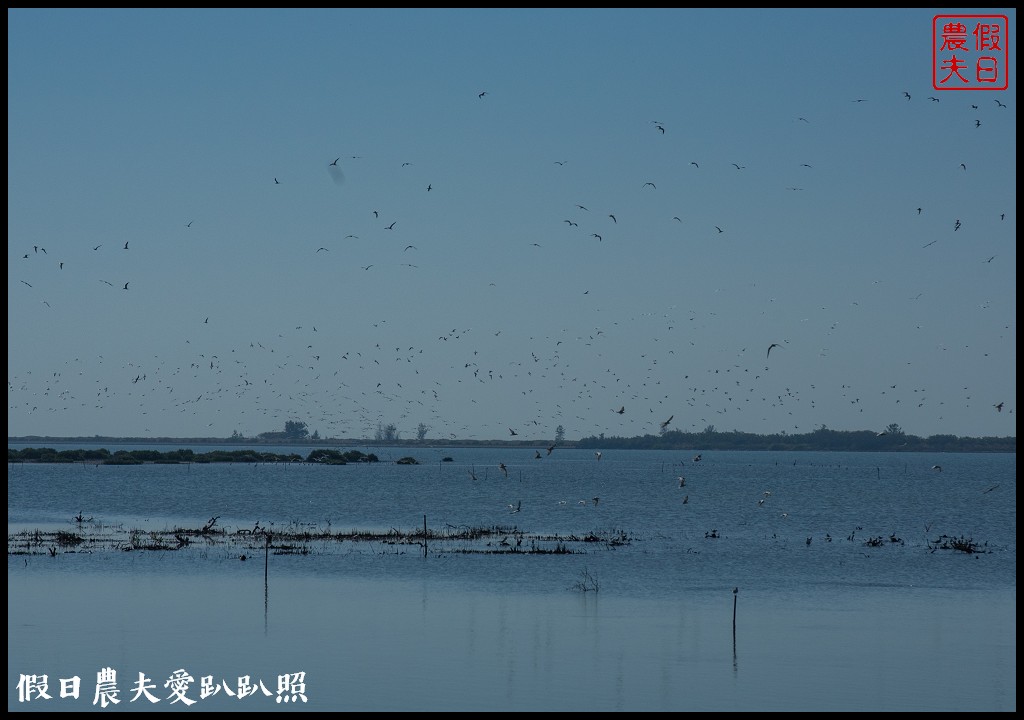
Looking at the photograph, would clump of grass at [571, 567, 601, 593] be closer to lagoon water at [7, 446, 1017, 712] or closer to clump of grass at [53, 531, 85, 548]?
lagoon water at [7, 446, 1017, 712]

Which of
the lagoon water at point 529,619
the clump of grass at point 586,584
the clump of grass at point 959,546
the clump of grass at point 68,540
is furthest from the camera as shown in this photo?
the clump of grass at point 959,546

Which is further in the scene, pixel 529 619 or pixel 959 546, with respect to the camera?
pixel 959 546

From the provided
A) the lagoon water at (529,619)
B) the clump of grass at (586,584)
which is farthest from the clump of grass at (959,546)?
the clump of grass at (586,584)

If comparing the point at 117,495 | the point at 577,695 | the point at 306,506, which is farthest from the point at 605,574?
the point at 117,495

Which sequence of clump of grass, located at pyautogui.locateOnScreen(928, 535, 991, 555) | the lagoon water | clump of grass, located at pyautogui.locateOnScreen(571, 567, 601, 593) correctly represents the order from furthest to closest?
clump of grass, located at pyautogui.locateOnScreen(928, 535, 991, 555) → clump of grass, located at pyautogui.locateOnScreen(571, 567, 601, 593) → the lagoon water

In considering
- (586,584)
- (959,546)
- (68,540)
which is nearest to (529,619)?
(586,584)

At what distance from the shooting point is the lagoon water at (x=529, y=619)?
26656 mm

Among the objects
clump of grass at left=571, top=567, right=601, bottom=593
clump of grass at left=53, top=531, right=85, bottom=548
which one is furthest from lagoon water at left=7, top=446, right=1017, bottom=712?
clump of grass at left=53, top=531, right=85, bottom=548

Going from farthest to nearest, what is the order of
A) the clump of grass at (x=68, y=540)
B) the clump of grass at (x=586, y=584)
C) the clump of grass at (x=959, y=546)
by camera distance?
the clump of grass at (x=959, y=546)
the clump of grass at (x=68, y=540)
the clump of grass at (x=586, y=584)

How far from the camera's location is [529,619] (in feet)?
118

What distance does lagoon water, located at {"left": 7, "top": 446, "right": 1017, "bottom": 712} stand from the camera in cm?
2666

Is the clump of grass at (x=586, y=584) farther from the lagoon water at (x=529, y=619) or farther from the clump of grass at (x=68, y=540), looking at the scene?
the clump of grass at (x=68, y=540)

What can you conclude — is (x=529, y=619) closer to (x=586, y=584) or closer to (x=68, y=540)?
(x=586, y=584)

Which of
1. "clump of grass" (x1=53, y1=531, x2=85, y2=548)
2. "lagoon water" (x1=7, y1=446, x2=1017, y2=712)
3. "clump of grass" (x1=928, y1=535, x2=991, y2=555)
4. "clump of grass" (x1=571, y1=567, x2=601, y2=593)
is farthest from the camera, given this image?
"clump of grass" (x1=928, y1=535, x2=991, y2=555)
